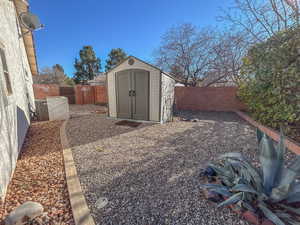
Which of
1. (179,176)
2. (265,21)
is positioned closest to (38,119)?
(179,176)

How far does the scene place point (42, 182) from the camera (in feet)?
6.18

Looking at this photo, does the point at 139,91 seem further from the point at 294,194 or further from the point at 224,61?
the point at 224,61

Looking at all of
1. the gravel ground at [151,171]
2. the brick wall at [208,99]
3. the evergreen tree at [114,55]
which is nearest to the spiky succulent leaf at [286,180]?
the gravel ground at [151,171]

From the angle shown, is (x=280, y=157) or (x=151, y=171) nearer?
(x=280, y=157)

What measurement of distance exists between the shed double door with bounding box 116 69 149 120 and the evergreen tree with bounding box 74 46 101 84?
60.7ft

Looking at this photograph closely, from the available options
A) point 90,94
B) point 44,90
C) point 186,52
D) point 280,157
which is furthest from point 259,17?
point 44,90

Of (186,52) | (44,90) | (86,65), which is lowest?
(44,90)

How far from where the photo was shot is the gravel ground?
4.44 ft

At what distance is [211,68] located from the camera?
880 centimetres

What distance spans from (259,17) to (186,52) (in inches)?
190

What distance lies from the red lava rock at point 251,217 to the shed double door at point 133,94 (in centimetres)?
415

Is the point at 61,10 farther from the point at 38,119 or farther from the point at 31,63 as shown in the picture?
the point at 38,119

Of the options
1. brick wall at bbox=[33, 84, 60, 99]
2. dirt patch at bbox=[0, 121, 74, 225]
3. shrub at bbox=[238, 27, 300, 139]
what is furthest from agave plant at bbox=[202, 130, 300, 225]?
brick wall at bbox=[33, 84, 60, 99]

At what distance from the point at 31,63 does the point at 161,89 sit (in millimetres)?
7114
